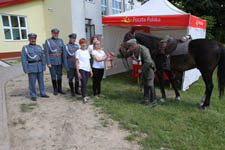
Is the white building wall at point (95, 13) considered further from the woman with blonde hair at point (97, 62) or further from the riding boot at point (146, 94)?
the riding boot at point (146, 94)

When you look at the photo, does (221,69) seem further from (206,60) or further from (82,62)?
(82,62)

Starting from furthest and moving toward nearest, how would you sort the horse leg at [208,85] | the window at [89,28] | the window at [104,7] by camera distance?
the window at [104,7] < the window at [89,28] < the horse leg at [208,85]

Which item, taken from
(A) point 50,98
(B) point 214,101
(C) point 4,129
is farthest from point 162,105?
(C) point 4,129

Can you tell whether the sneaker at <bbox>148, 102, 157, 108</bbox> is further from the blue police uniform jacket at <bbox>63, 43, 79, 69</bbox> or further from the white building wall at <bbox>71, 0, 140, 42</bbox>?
the white building wall at <bbox>71, 0, 140, 42</bbox>

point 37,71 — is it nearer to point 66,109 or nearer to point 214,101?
point 66,109

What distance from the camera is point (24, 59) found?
4.05 metres

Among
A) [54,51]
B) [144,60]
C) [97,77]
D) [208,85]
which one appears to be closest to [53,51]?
[54,51]

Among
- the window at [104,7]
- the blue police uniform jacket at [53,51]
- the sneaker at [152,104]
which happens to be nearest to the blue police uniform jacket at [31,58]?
the blue police uniform jacket at [53,51]

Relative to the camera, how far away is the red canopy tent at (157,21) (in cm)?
482

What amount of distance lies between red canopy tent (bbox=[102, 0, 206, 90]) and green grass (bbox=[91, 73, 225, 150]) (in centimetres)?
142

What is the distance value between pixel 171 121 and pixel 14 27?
37.6 ft

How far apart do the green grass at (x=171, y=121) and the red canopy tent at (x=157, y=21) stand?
1419 mm

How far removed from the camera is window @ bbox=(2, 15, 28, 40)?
11.0 meters

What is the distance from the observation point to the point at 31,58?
4.12 metres
